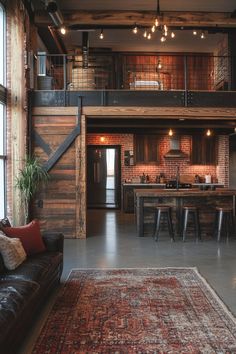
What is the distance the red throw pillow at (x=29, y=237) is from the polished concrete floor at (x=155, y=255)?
0.60 m

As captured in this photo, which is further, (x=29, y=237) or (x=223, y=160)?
(x=223, y=160)

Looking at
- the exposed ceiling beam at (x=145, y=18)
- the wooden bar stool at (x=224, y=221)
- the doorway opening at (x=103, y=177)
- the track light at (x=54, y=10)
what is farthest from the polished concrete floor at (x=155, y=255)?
the exposed ceiling beam at (x=145, y=18)

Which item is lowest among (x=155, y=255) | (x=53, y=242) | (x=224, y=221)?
(x=155, y=255)

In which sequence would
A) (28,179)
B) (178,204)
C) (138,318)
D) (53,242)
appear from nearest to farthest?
1. (138,318)
2. (53,242)
3. (28,179)
4. (178,204)

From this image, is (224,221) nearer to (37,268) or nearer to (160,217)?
(160,217)

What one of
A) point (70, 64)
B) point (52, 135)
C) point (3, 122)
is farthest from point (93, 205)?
point (3, 122)

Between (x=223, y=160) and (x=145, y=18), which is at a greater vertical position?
(x=145, y=18)

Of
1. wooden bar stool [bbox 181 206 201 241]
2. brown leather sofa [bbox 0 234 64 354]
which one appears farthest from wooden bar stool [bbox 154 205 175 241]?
brown leather sofa [bbox 0 234 64 354]

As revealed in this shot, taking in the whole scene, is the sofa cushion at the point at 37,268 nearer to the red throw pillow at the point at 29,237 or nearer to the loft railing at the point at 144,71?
the red throw pillow at the point at 29,237

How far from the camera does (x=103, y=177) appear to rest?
1307 cm

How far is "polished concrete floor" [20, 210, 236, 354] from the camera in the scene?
15.2 ft

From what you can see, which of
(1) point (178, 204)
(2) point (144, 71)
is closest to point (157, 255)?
(1) point (178, 204)

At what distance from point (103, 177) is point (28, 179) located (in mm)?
6196

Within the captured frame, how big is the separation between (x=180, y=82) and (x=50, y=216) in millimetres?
6870
